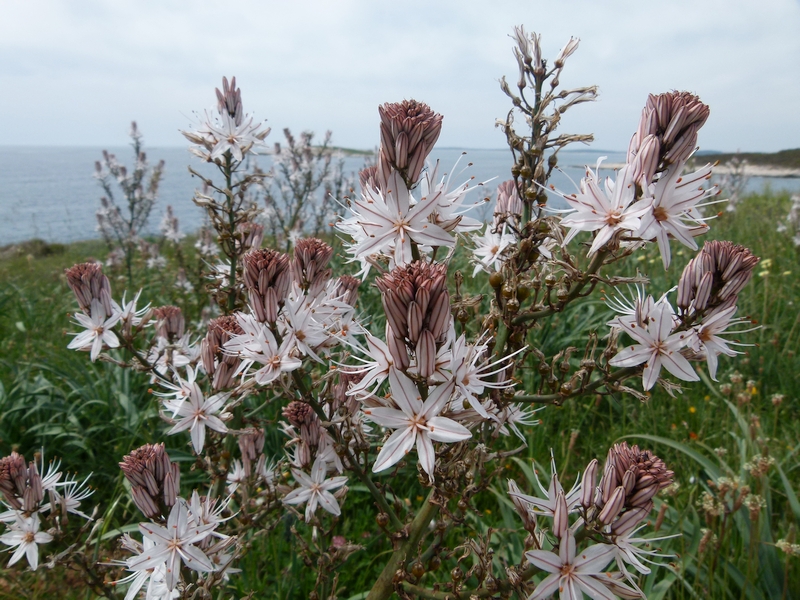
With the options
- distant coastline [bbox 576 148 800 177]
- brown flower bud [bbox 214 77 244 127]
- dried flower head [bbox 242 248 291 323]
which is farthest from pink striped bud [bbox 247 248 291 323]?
distant coastline [bbox 576 148 800 177]

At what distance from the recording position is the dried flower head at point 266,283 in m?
1.57

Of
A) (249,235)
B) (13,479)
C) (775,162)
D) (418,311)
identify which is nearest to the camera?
(418,311)

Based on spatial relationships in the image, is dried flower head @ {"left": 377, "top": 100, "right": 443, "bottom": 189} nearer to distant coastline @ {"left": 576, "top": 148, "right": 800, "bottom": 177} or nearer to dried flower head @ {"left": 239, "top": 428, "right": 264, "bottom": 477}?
dried flower head @ {"left": 239, "top": 428, "right": 264, "bottom": 477}

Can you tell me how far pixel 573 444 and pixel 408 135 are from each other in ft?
7.58

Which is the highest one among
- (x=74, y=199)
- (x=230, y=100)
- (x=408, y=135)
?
(x=230, y=100)

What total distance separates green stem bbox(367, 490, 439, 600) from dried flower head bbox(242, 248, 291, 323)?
77 cm

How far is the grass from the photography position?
96.7 inches

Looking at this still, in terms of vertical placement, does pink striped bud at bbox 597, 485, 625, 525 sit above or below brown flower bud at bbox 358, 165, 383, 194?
below

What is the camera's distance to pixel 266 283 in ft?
5.17

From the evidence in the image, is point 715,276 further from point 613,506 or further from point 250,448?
point 250,448

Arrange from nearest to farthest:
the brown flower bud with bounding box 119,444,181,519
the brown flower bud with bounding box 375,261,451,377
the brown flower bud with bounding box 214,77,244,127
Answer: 1. the brown flower bud with bounding box 375,261,451,377
2. the brown flower bud with bounding box 119,444,181,519
3. the brown flower bud with bounding box 214,77,244,127

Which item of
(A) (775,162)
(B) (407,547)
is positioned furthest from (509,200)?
(A) (775,162)

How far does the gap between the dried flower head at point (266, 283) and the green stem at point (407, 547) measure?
2.54ft

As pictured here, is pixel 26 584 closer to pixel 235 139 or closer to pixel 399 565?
pixel 399 565
